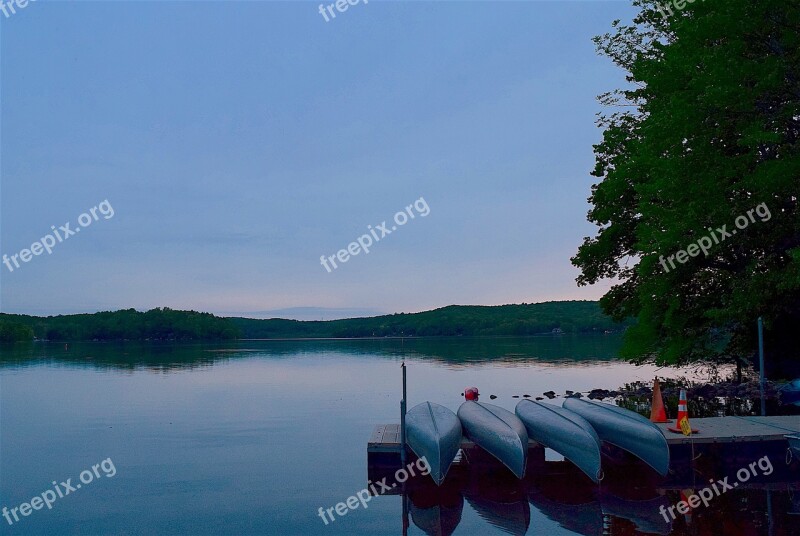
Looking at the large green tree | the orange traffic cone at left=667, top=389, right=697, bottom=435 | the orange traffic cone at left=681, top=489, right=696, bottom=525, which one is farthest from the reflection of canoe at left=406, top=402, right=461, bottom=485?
the large green tree

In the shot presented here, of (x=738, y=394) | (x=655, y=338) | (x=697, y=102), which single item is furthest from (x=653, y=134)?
(x=738, y=394)

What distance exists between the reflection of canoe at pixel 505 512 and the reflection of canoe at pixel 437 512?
1.06ft

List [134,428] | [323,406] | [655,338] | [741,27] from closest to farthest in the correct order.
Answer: [741,27] → [134,428] → [655,338] → [323,406]

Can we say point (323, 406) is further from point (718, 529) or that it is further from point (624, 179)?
point (718, 529)

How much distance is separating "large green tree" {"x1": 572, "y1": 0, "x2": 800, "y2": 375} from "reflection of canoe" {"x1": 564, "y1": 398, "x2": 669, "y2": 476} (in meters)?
8.60

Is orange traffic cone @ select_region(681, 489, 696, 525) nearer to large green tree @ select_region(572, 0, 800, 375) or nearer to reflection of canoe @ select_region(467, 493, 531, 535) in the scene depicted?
reflection of canoe @ select_region(467, 493, 531, 535)

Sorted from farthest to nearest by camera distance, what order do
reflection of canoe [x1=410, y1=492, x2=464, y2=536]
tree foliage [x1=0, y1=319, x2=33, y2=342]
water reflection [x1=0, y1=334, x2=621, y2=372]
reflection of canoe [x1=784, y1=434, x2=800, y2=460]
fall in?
tree foliage [x1=0, y1=319, x2=33, y2=342] → water reflection [x1=0, y1=334, x2=621, y2=372] → reflection of canoe [x1=784, y1=434, x2=800, y2=460] → reflection of canoe [x1=410, y1=492, x2=464, y2=536]

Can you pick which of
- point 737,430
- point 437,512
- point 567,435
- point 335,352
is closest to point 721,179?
point 737,430

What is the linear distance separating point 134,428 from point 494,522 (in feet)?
53.1

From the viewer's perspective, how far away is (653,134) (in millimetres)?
23516

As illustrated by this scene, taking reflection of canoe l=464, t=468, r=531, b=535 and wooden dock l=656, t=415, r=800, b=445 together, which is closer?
reflection of canoe l=464, t=468, r=531, b=535

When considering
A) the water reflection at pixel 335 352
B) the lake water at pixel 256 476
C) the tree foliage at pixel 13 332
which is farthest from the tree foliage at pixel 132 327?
the lake water at pixel 256 476

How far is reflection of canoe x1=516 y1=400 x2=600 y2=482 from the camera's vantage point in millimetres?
12398

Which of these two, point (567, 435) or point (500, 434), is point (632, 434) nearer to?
point (567, 435)
